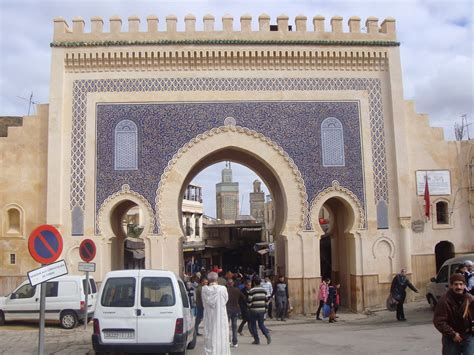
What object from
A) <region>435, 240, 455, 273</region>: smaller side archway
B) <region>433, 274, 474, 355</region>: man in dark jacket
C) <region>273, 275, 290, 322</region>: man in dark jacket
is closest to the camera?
<region>433, 274, 474, 355</region>: man in dark jacket

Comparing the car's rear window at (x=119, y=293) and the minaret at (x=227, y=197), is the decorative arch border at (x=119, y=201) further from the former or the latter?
the minaret at (x=227, y=197)

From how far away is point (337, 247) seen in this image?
18062mm

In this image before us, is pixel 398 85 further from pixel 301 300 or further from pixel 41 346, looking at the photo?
pixel 41 346

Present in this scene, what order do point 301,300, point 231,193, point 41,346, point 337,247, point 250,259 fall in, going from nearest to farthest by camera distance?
1. point 41,346
2. point 301,300
3. point 337,247
4. point 250,259
5. point 231,193

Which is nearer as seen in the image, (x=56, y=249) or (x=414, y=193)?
(x=56, y=249)

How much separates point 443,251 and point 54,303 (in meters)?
11.3

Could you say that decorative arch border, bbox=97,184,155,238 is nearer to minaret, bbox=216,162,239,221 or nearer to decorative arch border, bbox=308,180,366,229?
decorative arch border, bbox=308,180,366,229

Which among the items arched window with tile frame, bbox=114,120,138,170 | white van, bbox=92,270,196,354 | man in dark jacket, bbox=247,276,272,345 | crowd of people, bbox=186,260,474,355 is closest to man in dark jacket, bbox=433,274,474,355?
crowd of people, bbox=186,260,474,355

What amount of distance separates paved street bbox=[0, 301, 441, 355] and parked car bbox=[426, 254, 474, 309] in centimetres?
53

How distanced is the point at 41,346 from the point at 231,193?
1950 inches

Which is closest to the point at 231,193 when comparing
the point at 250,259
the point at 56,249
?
the point at 250,259

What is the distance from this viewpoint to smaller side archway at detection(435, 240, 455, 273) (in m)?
16.3

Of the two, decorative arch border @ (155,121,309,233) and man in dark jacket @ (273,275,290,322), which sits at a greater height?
decorative arch border @ (155,121,309,233)

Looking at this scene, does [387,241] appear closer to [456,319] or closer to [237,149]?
[237,149]
